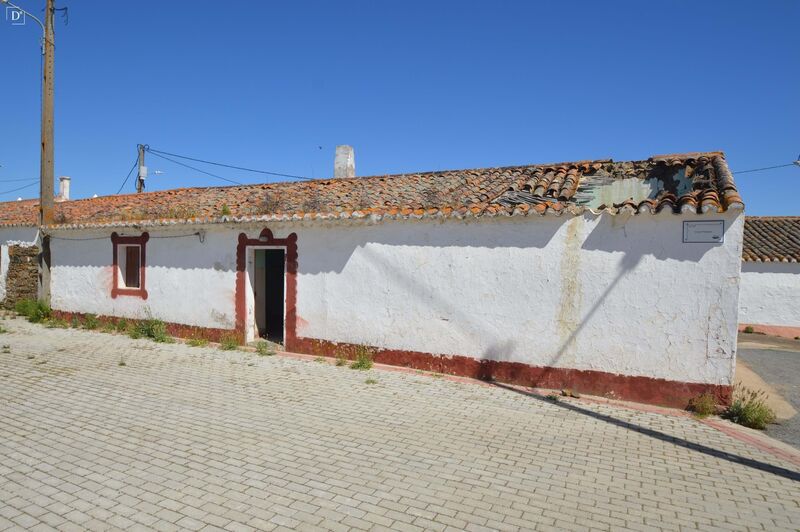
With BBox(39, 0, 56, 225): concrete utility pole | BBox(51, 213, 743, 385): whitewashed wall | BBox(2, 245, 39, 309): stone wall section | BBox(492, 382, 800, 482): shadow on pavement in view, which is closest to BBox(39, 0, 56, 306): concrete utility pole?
BBox(39, 0, 56, 225): concrete utility pole

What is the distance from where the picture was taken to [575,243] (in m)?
7.62

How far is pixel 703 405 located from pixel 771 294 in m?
16.7

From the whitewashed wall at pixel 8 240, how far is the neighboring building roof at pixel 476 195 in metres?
1.61

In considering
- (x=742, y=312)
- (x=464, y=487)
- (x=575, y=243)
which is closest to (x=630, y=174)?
(x=575, y=243)

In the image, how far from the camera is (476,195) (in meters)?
9.66

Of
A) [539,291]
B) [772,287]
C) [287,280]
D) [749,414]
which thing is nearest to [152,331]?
[287,280]

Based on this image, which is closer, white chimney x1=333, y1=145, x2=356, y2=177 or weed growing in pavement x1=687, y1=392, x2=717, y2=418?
weed growing in pavement x1=687, y1=392, x2=717, y2=418

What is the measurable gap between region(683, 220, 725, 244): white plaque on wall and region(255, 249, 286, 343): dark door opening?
800 centimetres

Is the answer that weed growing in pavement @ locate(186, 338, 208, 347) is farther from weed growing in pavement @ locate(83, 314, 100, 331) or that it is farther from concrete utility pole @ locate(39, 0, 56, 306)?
concrete utility pole @ locate(39, 0, 56, 306)

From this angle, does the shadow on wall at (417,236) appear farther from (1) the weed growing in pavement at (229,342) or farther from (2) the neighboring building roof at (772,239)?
(2) the neighboring building roof at (772,239)

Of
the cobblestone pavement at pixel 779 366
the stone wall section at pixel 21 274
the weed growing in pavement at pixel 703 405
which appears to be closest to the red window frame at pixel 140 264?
the stone wall section at pixel 21 274

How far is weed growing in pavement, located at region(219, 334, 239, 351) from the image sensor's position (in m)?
10.5

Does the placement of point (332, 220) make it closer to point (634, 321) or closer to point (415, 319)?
point (415, 319)

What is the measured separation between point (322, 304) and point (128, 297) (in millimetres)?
5883
